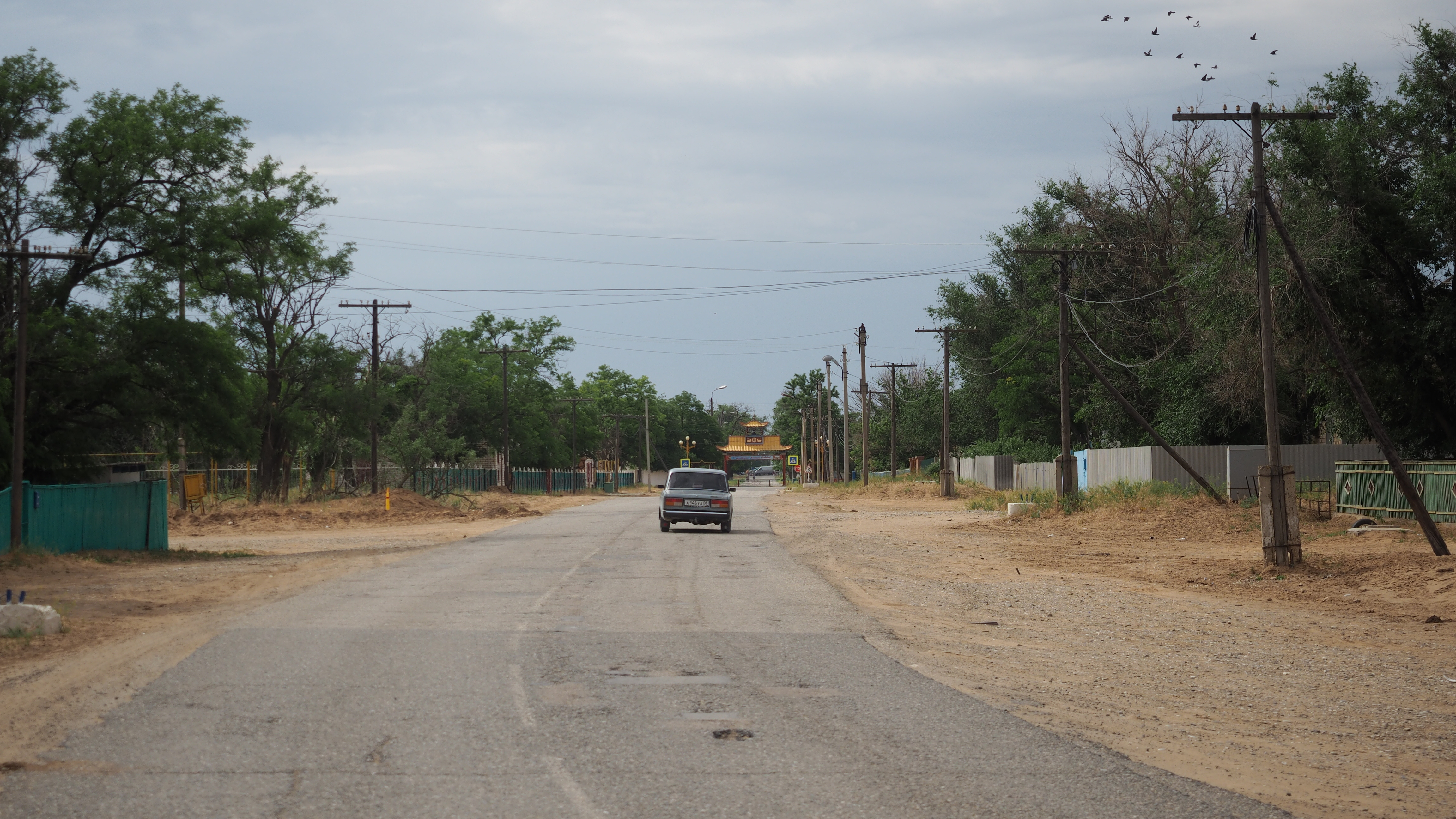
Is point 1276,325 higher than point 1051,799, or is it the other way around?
point 1276,325

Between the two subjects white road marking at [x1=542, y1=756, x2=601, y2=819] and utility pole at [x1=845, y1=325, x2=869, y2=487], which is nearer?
white road marking at [x1=542, y1=756, x2=601, y2=819]

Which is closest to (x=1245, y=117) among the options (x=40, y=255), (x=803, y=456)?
(x=40, y=255)

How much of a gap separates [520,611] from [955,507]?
35160 millimetres

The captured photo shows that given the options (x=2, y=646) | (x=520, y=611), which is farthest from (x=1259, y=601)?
(x=2, y=646)

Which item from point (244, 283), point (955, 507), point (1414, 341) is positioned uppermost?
point (244, 283)

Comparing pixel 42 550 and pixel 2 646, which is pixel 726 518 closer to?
pixel 42 550

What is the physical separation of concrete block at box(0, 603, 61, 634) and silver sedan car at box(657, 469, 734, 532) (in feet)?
63.8

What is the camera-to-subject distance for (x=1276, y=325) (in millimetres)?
29891

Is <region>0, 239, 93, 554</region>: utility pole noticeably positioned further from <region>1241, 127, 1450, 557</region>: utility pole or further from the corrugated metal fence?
the corrugated metal fence

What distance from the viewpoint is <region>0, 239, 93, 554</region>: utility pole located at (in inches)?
830

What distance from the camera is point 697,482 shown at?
3203 centimetres

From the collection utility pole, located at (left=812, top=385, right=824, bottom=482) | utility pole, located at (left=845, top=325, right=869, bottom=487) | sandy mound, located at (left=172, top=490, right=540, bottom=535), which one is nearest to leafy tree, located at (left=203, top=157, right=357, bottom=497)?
sandy mound, located at (left=172, top=490, right=540, bottom=535)

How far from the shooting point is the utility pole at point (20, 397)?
21094mm

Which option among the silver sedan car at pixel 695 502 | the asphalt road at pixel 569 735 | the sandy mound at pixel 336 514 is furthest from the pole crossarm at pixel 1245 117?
the sandy mound at pixel 336 514
